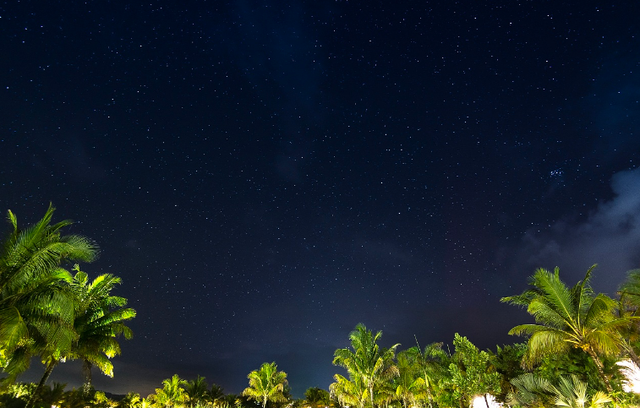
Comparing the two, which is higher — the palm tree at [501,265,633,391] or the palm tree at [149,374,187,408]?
the palm tree at [149,374,187,408]

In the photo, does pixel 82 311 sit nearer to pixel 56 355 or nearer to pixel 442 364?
pixel 56 355

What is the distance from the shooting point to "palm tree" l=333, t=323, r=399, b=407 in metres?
26.2

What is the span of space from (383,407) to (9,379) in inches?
1539

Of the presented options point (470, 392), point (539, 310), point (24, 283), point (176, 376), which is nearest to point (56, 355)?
point (24, 283)

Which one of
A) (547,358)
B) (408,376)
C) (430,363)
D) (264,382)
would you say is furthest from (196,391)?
(547,358)

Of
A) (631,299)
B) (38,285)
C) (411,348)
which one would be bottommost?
(38,285)

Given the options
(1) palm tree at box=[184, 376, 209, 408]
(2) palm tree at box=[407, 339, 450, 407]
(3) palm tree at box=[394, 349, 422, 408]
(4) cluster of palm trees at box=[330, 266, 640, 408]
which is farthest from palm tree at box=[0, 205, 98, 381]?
(1) palm tree at box=[184, 376, 209, 408]

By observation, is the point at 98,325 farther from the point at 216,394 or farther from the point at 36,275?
the point at 216,394

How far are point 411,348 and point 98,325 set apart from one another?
2712 centimetres

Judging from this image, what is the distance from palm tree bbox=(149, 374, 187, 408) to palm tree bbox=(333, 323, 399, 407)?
2840 cm

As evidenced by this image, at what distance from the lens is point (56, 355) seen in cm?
1488

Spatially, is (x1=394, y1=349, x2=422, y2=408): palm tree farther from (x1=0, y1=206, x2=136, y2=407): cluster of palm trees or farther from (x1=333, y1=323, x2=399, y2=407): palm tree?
(x1=0, y1=206, x2=136, y2=407): cluster of palm trees

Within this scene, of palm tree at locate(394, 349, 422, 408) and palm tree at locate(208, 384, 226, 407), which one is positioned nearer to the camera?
palm tree at locate(394, 349, 422, 408)

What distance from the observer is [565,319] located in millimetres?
17469
